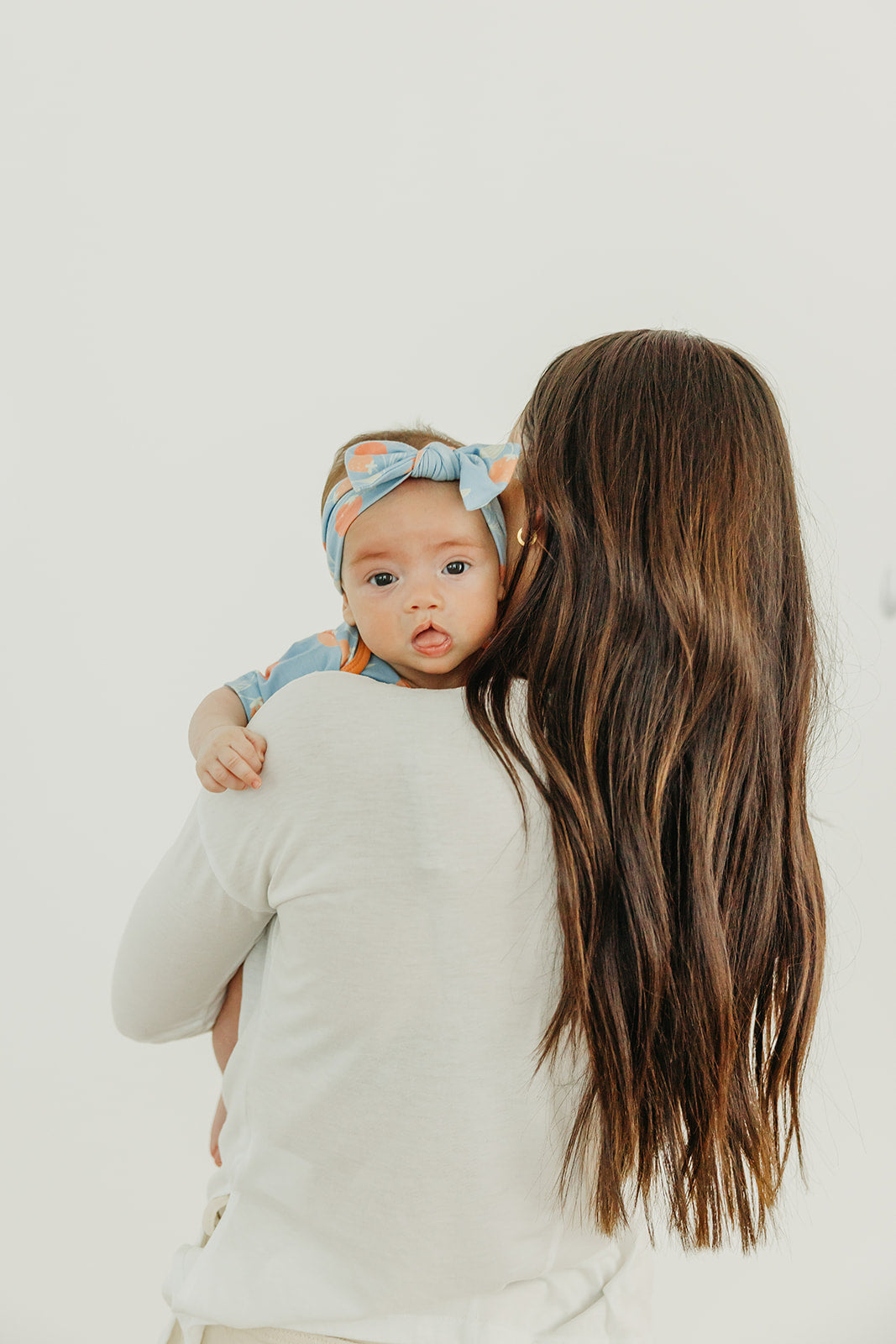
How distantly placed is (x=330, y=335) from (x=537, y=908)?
1.51 meters

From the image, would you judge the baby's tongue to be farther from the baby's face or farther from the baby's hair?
the baby's hair

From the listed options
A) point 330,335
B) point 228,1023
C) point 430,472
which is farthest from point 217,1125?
point 330,335

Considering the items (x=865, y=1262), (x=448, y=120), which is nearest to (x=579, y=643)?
(x=448, y=120)

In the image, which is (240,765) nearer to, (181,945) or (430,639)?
(181,945)

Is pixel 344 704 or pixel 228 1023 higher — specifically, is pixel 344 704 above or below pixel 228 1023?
above

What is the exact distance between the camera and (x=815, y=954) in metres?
0.97

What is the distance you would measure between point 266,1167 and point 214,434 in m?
1.51

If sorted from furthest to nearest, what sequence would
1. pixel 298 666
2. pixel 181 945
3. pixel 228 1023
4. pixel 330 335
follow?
pixel 330 335 → pixel 298 666 → pixel 228 1023 → pixel 181 945

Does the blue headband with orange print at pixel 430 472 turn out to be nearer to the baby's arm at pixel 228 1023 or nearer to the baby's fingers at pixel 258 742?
the baby's fingers at pixel 258 742

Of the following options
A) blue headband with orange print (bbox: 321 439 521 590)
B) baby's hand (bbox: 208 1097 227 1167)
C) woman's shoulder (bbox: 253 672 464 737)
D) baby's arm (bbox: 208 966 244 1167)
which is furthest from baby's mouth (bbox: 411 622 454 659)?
baby's hand (bbox: 208 1097 227 1167)

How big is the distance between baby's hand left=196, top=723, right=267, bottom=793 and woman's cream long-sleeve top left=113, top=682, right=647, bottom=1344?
0.5 inches

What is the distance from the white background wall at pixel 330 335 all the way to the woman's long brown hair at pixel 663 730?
1.02 m

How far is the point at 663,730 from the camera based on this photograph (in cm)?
86

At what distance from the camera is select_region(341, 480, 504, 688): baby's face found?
1092 millimetres
